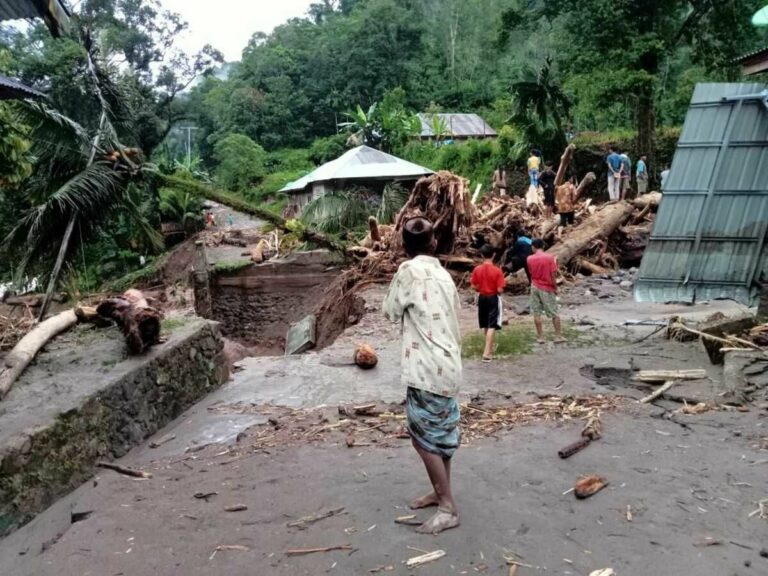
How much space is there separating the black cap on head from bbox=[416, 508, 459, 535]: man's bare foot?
1461 millimetres

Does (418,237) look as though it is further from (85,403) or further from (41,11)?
(41,11)

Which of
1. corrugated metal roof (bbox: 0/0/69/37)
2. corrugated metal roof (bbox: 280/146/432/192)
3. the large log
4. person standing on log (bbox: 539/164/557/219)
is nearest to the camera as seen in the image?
corrugated metal roof (bbox: 0/0/69/37)

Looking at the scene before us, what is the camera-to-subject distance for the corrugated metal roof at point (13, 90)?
6953mm

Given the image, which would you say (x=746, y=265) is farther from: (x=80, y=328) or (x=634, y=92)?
(x=634, y=92)

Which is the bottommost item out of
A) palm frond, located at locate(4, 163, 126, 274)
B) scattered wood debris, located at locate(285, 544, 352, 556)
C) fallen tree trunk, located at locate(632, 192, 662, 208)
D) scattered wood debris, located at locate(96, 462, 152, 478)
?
scattered wood debris, located at locate(96, 462, 152, 478)

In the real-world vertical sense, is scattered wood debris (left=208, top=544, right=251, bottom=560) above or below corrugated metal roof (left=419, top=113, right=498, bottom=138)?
below

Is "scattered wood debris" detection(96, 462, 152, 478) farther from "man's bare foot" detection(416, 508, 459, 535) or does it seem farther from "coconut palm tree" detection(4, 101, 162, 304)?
"coconut palm tree" detection(4, 101, 162, 304)

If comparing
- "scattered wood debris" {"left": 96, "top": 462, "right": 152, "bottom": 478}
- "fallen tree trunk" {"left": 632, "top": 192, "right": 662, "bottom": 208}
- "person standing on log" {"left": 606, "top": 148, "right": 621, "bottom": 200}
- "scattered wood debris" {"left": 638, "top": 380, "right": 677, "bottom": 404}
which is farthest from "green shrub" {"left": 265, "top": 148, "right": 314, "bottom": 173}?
"scattered wood debris" {"left": 96, "top": 462, "right": 152, "bottom": 478}

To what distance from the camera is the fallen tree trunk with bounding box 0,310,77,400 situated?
18.4ft

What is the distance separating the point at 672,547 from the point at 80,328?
7.07 m

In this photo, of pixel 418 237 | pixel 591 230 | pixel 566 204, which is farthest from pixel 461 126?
pixel 418 237

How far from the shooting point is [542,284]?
9.09m

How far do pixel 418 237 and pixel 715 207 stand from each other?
6892 mm

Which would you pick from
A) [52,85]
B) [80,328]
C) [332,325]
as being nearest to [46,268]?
[80,328]
